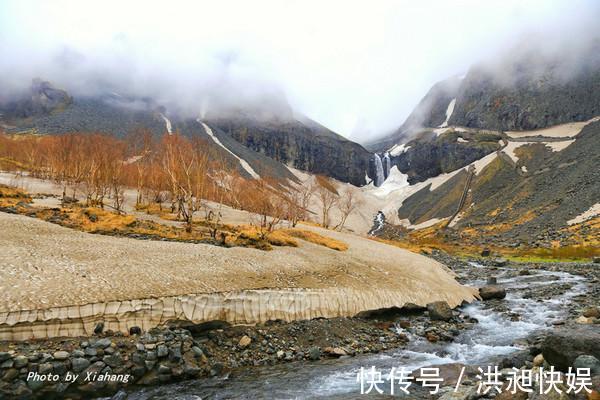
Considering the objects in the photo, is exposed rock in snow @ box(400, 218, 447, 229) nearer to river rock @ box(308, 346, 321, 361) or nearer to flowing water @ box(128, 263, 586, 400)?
flowing water @ box(128, 263, 586, 400)

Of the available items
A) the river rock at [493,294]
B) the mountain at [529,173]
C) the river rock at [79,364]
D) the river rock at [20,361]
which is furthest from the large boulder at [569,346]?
the mountain at [529,173]

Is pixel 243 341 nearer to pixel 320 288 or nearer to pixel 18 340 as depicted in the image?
pixel 320 288

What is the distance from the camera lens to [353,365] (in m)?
15.6

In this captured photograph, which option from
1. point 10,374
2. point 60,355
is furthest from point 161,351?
point 10,374

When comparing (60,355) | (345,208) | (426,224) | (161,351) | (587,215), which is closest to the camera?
(60,355)

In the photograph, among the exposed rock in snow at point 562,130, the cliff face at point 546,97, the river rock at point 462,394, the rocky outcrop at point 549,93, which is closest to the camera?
the river rock at point 462,394

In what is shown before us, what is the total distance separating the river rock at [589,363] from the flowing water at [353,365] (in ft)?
17.3

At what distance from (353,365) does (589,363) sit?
8.27 m

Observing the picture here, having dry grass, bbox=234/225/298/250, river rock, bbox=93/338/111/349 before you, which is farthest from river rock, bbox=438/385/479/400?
dry grass, bbox=234/225/298/250

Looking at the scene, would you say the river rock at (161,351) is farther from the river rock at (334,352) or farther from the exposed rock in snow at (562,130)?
the exposed rock in snow at (562,130)

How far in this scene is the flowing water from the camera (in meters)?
12.6

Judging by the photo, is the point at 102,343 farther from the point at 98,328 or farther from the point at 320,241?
the point at 320,241

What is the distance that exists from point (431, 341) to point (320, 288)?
6.58 m

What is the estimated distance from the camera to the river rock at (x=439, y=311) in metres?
22.6
